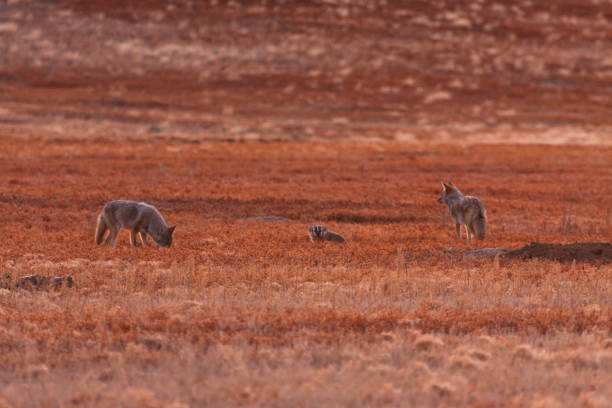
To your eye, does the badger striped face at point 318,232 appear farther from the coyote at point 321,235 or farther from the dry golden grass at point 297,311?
the dry golden grass at point 297,311

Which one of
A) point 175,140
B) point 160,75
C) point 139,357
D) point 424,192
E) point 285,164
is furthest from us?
point 160,75

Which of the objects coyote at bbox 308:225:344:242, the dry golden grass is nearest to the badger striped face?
coyote at bbox 308:225:344:242

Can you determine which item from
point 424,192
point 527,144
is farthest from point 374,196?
point 527,144

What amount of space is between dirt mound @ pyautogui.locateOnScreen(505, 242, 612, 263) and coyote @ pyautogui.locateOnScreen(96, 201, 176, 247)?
6.64m

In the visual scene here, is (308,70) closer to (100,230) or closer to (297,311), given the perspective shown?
(100,230)

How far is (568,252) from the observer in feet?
49.6

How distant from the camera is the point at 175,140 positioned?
46.1 metres

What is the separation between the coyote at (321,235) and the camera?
17344 mm

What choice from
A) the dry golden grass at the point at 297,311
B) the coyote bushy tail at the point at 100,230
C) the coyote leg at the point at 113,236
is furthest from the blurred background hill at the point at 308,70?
the coyote leg at the point at 113,236

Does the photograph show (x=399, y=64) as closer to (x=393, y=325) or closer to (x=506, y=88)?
(x=506, y=88)

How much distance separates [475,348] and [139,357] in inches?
139

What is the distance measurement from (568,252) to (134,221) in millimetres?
8312

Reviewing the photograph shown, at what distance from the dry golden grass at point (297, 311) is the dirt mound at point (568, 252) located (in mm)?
588

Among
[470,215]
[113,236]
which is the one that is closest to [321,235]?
[470,215]
